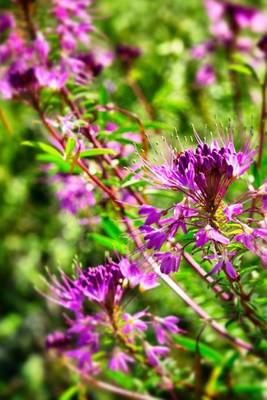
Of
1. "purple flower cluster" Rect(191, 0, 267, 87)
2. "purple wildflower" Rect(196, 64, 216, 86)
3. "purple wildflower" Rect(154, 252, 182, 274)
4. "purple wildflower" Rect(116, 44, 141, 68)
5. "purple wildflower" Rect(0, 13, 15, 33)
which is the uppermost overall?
"purple wildflower" Rect(0, 13, 15, 33)

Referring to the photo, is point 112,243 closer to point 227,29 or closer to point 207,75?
point 207,75

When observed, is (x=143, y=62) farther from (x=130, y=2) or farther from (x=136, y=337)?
(x=136, y=337)

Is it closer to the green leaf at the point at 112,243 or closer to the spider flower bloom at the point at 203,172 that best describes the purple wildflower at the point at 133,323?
the green leaf at the point at 112,243

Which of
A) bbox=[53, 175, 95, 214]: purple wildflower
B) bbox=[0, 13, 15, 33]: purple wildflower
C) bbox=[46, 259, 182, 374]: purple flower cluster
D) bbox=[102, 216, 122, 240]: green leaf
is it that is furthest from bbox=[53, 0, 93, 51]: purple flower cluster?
bbox=[46, 259, 182, 374]: purple flower cluster

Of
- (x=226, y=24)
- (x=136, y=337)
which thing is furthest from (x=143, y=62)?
(x=136, y=337)

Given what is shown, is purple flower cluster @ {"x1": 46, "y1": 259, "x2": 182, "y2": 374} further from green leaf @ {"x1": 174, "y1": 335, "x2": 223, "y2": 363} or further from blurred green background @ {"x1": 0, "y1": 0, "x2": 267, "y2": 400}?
blurred green background @ {"x1": 0, "y1": 0, "x2": 267, "y2": 400}

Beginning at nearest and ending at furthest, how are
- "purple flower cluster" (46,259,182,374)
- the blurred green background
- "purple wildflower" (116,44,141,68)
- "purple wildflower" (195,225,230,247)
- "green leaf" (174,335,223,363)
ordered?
1. "purple wildflower" (195,225,230,247)
2. "purple flower cluster" (46,259,182,374)
3. "green leaf" (174,335,223,363)
4. "purple wildflower" (116,44,141,68)
5. the blurred green background

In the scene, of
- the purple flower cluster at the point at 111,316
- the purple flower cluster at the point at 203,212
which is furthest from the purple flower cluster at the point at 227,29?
the purple flower cluster at the point at 203,212
